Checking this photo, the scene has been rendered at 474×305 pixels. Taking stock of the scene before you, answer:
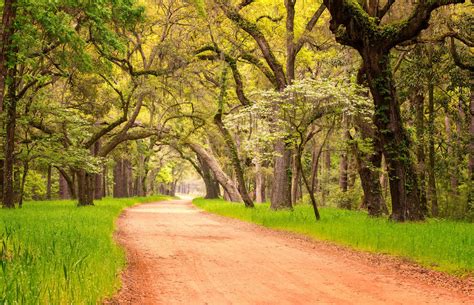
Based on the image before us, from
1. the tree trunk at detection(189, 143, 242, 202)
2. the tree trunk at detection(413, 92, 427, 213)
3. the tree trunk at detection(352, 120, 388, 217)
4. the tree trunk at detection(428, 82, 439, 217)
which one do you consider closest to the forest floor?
the tree trunk at detection(352, 120, 388, 217)

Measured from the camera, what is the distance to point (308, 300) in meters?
6.02

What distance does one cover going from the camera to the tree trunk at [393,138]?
14.0 meters

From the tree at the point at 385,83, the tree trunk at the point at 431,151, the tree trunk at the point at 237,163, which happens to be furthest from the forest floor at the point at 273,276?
the tree trunk at the point at 237,163

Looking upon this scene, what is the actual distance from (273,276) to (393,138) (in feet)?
27.2

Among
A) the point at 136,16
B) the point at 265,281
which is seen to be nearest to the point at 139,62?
the point at 136,16

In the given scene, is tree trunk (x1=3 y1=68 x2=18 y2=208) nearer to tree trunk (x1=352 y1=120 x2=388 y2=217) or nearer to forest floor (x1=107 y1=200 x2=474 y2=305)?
forest floor (x1=107 y1=200 x2=474 y2=305)

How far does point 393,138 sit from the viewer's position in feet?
46.6

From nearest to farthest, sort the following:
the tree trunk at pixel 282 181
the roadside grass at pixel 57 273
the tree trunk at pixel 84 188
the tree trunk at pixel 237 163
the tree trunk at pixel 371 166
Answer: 1. the roadside grass at pixel 57 273
2. the tree trunk at pixel 371 166
3. the tree trunk at pixel 282 181
4. the tree trunk at pixel 237 163
5. the tree trunk at pixel 84 188

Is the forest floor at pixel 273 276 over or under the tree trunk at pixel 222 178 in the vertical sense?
under

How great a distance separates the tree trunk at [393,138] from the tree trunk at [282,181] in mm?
6043

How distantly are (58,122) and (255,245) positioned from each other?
14.4 m

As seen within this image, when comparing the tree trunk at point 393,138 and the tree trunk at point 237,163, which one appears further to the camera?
the tree trunk at point 237,163

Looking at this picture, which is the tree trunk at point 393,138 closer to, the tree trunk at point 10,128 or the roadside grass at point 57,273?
the roadside grass at point 57,273

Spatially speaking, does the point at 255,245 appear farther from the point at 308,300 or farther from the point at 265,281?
the point at 308,300
